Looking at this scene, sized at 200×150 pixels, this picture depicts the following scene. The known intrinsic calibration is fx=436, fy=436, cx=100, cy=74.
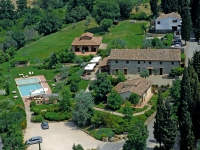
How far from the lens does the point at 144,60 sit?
6994 centimetres

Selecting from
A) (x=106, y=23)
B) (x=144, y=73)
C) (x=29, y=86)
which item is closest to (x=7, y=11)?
(x=106, y=23)

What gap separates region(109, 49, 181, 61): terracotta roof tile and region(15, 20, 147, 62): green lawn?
1310 centimetres

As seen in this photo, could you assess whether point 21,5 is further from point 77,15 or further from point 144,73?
point 144,73

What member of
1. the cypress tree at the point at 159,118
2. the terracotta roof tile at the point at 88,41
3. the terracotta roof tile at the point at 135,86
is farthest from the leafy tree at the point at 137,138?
the terracotta roof tile at the point at 88,41

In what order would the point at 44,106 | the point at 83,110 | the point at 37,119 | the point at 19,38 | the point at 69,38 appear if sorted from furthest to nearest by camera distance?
the point at 19,38, the point at 69,38, the point at 44,106, the point at 37,119, the point at 83,110

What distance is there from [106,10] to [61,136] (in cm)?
5122

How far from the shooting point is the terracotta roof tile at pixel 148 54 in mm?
69500

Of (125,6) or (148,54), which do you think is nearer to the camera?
(148,54)

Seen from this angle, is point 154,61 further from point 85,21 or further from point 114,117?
point 85,21

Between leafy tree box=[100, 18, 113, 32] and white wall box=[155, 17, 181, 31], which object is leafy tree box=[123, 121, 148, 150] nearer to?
white wall box=[155, 17, 181, 31]

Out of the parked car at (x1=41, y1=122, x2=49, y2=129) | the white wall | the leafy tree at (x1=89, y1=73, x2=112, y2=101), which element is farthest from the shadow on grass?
the parked car at (x1=41, y1=122, x2=49, y2=129)

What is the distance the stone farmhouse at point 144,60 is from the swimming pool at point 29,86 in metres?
12.4

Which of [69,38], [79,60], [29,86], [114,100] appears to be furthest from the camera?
[69,38]

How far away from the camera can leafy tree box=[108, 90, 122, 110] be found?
58469 millimetres
